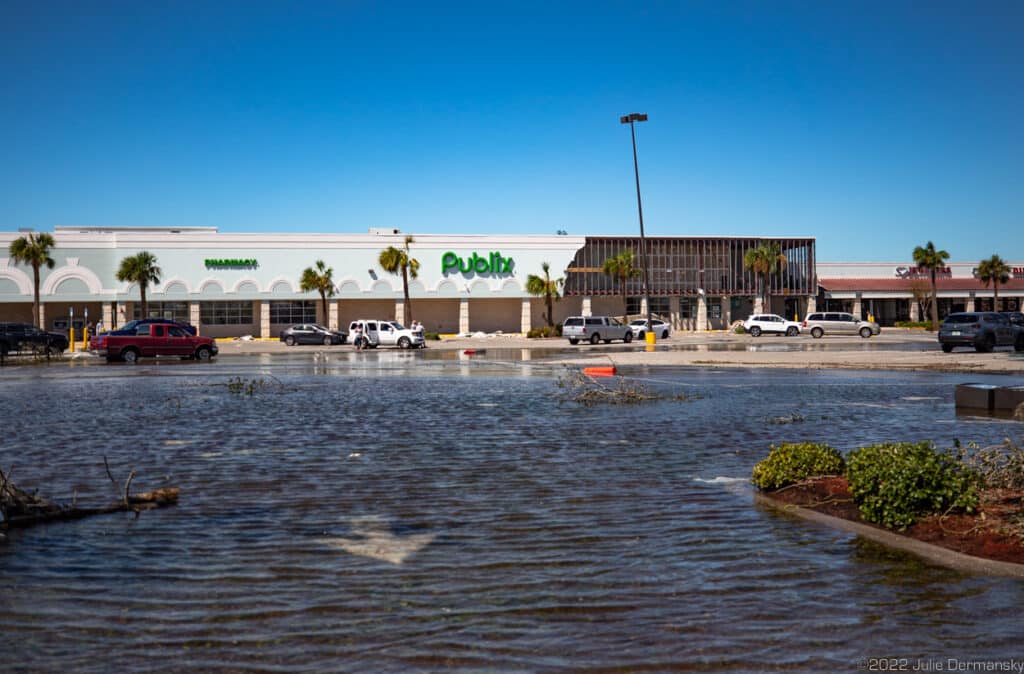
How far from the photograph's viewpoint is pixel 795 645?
4.75 m

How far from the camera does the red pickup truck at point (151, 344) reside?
124ft

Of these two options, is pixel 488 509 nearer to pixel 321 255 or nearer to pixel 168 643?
pixel 168 643

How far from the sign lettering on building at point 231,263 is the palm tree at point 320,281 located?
427 cm

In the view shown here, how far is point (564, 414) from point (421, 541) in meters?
9.01

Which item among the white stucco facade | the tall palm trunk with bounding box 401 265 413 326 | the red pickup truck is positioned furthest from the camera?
the tall palm trunk with bounding box 401 265 413 326

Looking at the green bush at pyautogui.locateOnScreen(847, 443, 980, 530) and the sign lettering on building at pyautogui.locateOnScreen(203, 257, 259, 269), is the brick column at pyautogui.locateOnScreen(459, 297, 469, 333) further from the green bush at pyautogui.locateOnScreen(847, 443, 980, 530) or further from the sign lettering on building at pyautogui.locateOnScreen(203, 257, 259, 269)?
the green bush at pyautogui.locateOnScreen(847, 443, 980, 530)

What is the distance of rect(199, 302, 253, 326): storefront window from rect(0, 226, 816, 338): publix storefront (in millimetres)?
84

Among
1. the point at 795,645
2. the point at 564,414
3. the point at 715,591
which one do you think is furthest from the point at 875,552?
the point at 564,414

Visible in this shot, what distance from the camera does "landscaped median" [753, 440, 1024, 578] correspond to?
21.1 feet

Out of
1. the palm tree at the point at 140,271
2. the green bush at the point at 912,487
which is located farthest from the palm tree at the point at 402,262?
the green bush at the point at 912,487

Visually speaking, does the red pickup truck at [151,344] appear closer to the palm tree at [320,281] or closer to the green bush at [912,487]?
the palm tree at [320,281]

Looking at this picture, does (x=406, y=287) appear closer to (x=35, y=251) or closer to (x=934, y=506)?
(x=35, y=251)

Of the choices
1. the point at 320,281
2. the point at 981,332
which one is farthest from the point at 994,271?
the point at 320,281

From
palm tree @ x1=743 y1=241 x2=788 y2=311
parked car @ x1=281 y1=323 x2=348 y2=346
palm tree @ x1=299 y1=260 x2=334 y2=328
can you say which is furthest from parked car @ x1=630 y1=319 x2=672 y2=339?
palm tree @ x1=299 y1=260 x2=334 y2=328
